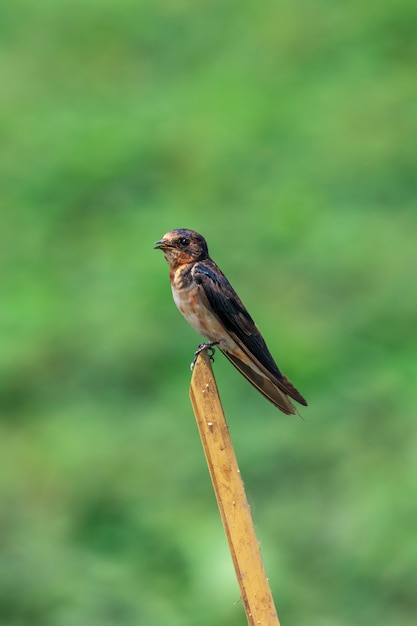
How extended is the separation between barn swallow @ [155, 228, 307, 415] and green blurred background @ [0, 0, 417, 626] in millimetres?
2847

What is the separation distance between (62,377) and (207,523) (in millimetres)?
2538

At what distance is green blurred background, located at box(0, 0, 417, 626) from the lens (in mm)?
8367

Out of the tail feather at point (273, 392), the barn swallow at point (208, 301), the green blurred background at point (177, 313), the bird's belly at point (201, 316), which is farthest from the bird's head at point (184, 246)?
the green blurred background at point (177, 313)

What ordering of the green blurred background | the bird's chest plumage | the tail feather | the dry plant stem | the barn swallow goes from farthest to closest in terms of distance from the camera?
the green blurred background < the bird's chest plumage < the barn swallow < the tail feather < the dry plant stem

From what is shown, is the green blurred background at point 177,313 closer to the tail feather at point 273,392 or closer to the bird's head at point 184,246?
the tail feather at point 273,392

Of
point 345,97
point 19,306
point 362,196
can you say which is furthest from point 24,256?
point 345,97

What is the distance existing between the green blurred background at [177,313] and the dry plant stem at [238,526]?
4348 millimetres

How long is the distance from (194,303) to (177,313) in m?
5.80

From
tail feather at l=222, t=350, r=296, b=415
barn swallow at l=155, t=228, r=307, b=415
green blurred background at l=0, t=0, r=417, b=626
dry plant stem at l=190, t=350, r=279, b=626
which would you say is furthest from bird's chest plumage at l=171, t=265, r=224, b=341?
green blurred background at l=0, t=0, r=417, b=626

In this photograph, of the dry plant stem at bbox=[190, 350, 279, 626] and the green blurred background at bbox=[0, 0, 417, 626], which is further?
the green blurred background at bbox=[0, 0, 417, 626]

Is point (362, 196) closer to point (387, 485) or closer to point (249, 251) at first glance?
point (249, 251)

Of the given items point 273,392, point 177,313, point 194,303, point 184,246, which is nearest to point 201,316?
point 194,303

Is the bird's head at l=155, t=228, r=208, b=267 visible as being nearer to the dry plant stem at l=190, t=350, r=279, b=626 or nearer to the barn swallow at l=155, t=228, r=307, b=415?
the barn swallow at l=155, t=228, r=307, b=415

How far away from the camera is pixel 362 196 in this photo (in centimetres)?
1361
